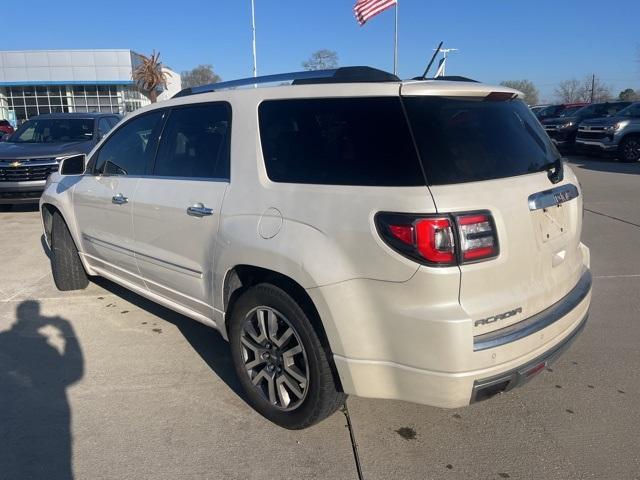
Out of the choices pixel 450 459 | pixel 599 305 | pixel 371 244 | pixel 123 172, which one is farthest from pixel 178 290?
pixel 599 305

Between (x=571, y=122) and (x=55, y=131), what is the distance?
17.2 metres

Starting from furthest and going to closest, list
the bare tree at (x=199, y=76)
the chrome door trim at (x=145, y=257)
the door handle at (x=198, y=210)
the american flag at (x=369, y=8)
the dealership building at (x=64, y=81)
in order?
the bare tree at (x=199, y=76), the dealership building at (x=64, y=81), the american flag at (x=369, y=8), the chrome door trim at (x=145, y=257), the door handle at (x=198, y=210)

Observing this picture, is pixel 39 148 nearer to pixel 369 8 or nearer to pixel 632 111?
pixel 369 8

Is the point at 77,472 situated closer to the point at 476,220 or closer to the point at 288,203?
the point at 288,203

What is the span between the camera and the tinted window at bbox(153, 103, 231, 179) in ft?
10.7

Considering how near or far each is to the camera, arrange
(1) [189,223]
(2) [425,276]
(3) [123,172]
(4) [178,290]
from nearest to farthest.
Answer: (2) [425,276]
(1) [189,223]
(4) [178,290]
(3) [123,172]

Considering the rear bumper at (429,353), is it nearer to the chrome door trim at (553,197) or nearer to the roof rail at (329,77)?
the chrome door trim at (553,197)

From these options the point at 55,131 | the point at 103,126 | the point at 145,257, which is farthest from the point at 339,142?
the point at 55,131

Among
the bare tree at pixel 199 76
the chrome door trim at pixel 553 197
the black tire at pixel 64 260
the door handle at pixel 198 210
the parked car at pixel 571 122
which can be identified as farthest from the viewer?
the bare tree at pixel 199 76

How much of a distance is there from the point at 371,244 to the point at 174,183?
1739 mm

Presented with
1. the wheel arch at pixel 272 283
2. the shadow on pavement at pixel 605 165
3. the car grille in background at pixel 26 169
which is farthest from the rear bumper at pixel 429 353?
the shadow on pavement at pixel 605 165

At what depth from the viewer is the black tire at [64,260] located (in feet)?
16.8

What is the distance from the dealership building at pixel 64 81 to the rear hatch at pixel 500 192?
46.9 metres

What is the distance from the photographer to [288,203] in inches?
106
